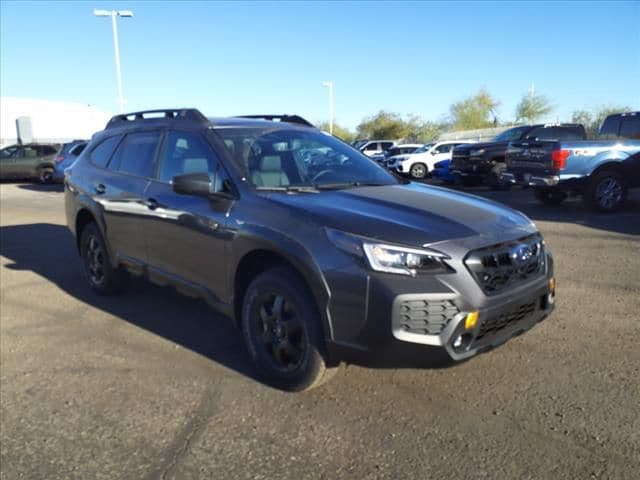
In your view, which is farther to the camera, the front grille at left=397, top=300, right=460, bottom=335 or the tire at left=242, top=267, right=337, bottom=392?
the tire at left=242, top=267, right=337, bottom=392

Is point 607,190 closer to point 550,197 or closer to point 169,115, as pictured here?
point 550,197

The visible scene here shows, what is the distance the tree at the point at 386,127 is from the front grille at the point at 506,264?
2435 inches

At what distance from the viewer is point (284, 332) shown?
10.4 ft

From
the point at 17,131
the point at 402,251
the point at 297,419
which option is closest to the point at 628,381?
the point at 402,251

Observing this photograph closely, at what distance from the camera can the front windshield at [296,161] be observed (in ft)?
11.7

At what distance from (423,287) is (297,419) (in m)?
1.07

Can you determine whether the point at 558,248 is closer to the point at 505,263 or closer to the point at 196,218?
the point at 505,263

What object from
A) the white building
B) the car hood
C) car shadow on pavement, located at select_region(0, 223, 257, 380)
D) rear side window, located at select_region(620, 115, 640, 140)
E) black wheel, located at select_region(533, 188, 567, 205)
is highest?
the white building

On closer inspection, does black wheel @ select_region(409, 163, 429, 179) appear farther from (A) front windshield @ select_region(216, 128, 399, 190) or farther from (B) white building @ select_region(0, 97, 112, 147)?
(B) white building @ select_region(0, 97, 112, 147)

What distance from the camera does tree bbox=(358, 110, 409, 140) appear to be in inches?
2510

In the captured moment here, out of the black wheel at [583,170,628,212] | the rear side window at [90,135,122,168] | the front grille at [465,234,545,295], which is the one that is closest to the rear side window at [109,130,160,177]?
the rear side window at [90,135,122,168]

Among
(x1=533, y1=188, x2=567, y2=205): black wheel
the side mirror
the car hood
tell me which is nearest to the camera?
the car hood

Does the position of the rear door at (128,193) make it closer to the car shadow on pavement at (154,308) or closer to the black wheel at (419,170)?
the car shadow on pavement at (154,308)

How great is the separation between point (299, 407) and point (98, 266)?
3188mm
